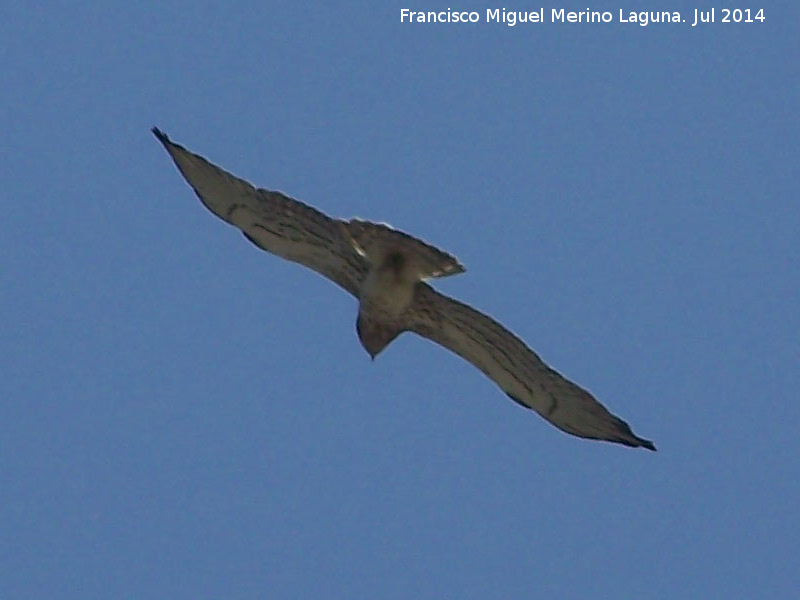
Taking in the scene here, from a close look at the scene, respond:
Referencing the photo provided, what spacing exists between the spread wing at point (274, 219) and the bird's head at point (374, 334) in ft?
0.84

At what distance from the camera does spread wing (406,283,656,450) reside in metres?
15.8

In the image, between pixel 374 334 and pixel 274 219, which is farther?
pixel 374 334

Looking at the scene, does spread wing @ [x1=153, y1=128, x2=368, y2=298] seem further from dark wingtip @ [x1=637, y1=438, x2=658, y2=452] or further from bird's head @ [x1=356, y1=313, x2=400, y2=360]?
dark wingtip @ [x1=637, y1=438, x2=658, y2=452]

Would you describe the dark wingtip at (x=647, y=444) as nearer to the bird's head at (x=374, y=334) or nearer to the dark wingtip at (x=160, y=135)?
the bird's head at (x=374, y=334)

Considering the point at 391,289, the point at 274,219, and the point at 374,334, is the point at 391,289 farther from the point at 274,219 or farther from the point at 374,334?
the point at 274,219

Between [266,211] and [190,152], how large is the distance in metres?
0.65

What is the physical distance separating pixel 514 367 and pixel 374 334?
99 cm

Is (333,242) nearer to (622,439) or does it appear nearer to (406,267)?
(406,267)

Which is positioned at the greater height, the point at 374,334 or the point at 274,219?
the point at 274,219

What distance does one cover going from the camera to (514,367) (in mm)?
15930

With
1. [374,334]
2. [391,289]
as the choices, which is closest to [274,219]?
[391,289]

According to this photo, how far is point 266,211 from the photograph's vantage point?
15.6 m

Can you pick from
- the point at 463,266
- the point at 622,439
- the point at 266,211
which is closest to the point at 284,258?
the point at 266,211

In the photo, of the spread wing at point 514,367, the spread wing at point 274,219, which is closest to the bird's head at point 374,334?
the spread wing at point 514,367
